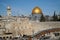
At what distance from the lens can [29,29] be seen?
8.31 meters

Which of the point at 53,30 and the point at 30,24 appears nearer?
the point at 53,30

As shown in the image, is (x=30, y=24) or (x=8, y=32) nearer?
(x=8, y=32)

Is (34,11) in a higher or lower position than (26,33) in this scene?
higher

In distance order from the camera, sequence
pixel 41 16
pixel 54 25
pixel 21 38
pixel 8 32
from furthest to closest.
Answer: pixel 41 16, pixel 54 25, pixel 8 32, pixel 21 38

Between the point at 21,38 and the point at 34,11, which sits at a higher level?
the point at 34,11

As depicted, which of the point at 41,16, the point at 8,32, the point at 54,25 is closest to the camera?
the point at 8,32

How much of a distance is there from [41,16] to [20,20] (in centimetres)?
335

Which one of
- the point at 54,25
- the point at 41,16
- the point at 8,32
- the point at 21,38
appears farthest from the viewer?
the point at 41,16

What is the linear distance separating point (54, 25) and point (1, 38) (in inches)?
88.9

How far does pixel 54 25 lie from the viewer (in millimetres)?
8312

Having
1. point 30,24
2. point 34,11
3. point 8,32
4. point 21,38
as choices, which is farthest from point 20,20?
point 34,11

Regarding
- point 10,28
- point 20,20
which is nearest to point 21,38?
point 10,28

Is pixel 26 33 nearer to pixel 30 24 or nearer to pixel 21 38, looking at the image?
pixel 30 24

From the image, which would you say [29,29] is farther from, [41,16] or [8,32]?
[41,16]
